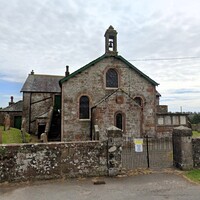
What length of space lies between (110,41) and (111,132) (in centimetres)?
1558

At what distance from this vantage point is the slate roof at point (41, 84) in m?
31.1

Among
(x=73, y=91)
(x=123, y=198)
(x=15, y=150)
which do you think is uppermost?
(x=73, y=91)

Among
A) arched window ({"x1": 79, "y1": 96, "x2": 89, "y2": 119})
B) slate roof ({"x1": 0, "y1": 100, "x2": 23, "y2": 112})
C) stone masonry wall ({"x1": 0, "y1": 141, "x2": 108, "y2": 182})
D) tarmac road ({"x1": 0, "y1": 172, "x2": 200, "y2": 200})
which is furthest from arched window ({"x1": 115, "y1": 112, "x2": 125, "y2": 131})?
slate roof ({"x1": 0, "y1": 100, "x2": 23, "y2": 112})

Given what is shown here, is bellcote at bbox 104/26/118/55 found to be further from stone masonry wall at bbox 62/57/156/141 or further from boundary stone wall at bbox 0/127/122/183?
boundary stone wall at bbox 0/127/122/183

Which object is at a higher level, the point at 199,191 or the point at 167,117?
the point at 167,117

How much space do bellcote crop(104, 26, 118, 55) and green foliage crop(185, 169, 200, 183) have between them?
1534 centimetres

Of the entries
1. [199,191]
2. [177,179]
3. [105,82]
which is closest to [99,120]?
[105,82]

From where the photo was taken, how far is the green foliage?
8.23 m

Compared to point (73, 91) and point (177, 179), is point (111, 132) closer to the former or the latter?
point (177, 179)

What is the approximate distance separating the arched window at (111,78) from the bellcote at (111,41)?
81.3 inches

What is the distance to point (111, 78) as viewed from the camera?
2162 centimetres

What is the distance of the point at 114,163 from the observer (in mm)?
8773

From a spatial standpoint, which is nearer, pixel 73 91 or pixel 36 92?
pixel 73 91

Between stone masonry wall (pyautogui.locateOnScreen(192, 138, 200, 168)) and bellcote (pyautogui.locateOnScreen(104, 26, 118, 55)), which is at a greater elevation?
bellcote (pyautogui.locateOnScreen(104, 26, 118, 55))
